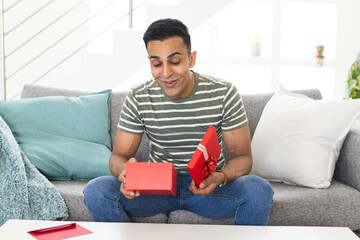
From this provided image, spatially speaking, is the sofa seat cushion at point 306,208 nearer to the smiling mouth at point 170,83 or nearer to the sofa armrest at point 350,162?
the sofa armrest at point 350,162

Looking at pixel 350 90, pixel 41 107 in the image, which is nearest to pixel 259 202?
pixel 41 107

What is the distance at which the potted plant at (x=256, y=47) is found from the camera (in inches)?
170

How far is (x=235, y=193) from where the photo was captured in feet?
5.23

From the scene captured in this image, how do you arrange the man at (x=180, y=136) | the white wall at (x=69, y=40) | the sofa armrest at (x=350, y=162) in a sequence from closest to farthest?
1. the man at (x=180, y=136)
2. the sofa armrest at (x=350, y=162)
3. the white wall at (x=69, y=40)

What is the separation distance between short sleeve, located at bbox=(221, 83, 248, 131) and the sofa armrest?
56cm

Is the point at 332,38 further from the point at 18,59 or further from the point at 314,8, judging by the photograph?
the point at 18,59

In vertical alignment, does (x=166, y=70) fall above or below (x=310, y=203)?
above

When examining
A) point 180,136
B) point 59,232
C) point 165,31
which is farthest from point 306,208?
point 59,232

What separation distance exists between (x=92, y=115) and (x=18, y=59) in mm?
2341

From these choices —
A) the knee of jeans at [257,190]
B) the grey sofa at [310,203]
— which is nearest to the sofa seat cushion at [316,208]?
the grey sofa at [310,203]

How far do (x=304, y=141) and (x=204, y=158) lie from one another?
80 centimetres

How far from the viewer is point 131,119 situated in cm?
176

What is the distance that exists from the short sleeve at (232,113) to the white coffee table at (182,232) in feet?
1.63

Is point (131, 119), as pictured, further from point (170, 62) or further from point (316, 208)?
point (316, 208)
